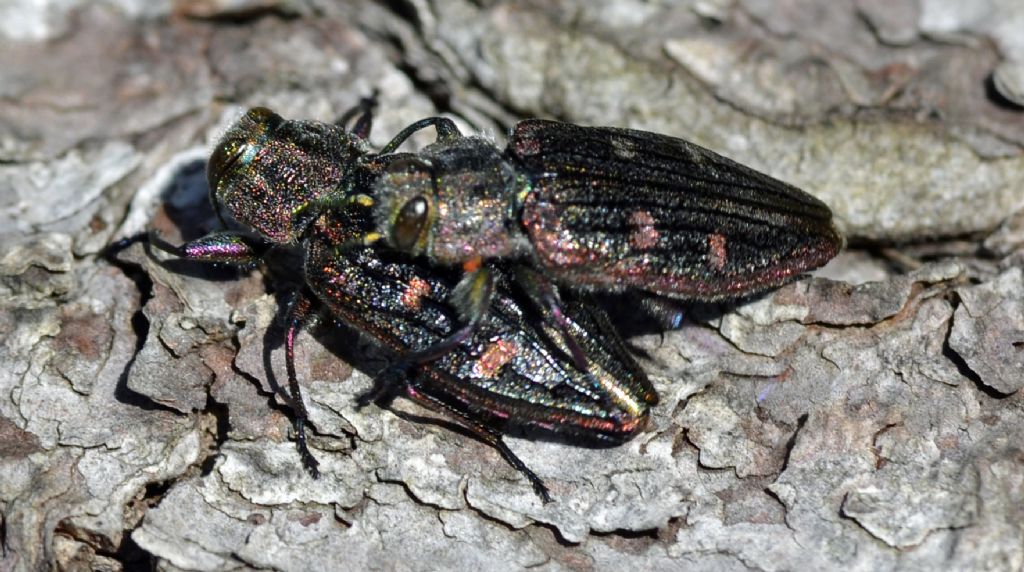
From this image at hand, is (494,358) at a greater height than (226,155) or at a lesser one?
lesser

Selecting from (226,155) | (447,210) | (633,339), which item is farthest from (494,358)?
(226,155)

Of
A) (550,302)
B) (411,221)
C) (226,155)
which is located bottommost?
(226,155)

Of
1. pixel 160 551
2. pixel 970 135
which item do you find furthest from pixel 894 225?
pixel 160 551

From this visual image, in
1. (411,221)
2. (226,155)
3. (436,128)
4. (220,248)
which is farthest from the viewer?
(436,128)

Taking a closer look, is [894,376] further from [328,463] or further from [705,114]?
[328,463]

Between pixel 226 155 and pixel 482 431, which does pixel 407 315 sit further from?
pixel 226 155

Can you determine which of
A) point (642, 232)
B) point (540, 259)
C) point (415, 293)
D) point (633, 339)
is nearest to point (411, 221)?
point (415, 293)

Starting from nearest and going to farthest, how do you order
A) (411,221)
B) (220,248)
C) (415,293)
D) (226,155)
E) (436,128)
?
(411,221) < (415,293) < (220,248) < (226,155) < (436,128)

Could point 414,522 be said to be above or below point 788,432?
below

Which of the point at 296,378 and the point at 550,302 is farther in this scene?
the point at 296,378
